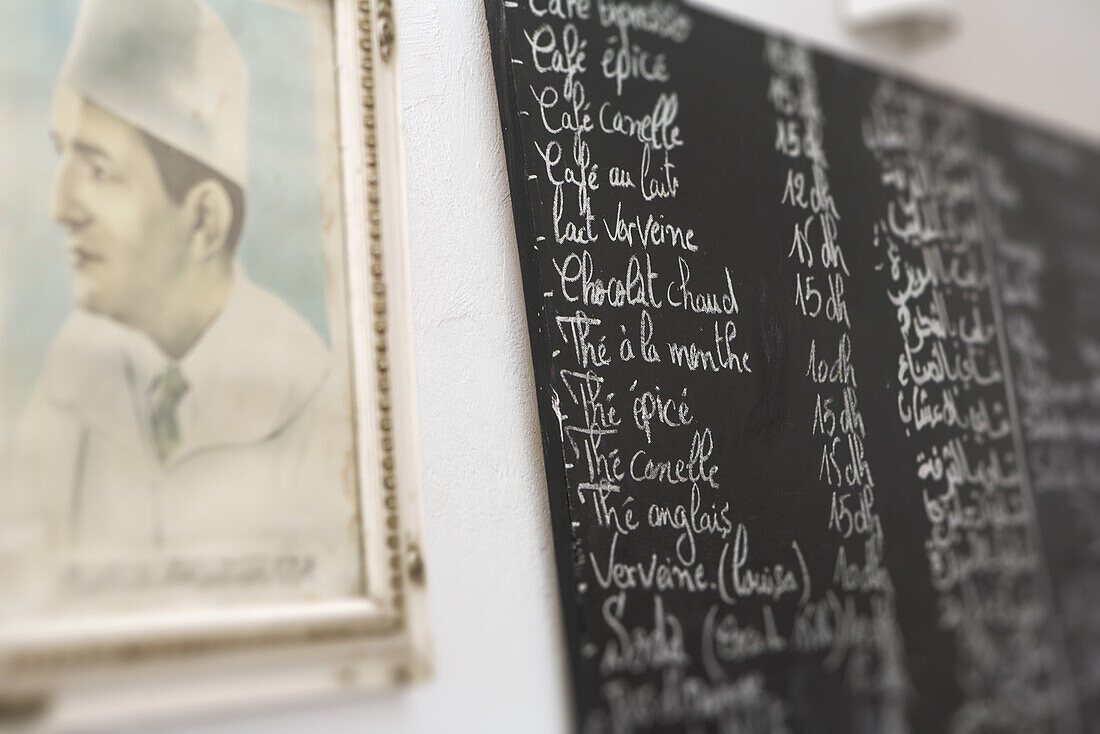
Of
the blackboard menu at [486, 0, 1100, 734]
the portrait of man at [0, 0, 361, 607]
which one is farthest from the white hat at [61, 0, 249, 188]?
the blackboard menu at [486, 0, 1100, 734]

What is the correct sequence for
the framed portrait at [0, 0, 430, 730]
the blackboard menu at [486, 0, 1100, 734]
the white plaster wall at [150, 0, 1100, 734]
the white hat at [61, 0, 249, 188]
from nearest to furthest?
the framed portrait at [0, 0, 430, 730] → the white hat at [61, 0, 249, 188] → the white plaster wall at [150, 0, 1100, 734] → the blackboard menu at [486, 0, 1100, 734]

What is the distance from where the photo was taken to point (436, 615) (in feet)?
3.58

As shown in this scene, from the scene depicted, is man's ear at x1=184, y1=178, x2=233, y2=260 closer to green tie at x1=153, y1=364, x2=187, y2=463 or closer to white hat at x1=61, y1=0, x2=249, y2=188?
white hat at x1=61, y1=0, x2=249, y2=188

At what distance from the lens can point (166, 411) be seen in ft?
3.17

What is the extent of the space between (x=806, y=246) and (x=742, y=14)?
16.6 inches

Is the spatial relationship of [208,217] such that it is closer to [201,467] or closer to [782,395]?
[201,467]

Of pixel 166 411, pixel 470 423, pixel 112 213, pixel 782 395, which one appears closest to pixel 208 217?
pixel 112 213

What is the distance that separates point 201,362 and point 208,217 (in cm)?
17

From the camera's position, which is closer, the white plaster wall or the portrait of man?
the portrait of man

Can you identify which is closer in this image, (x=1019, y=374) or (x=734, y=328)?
(x=734, y=328)

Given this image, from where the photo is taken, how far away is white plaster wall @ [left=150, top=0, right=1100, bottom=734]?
1.10 meters

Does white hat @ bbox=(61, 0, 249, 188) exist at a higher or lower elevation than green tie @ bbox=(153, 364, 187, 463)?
higher

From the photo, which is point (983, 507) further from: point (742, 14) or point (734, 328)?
point (742, 14)

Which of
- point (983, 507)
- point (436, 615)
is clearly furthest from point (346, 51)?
point (983, 507)
